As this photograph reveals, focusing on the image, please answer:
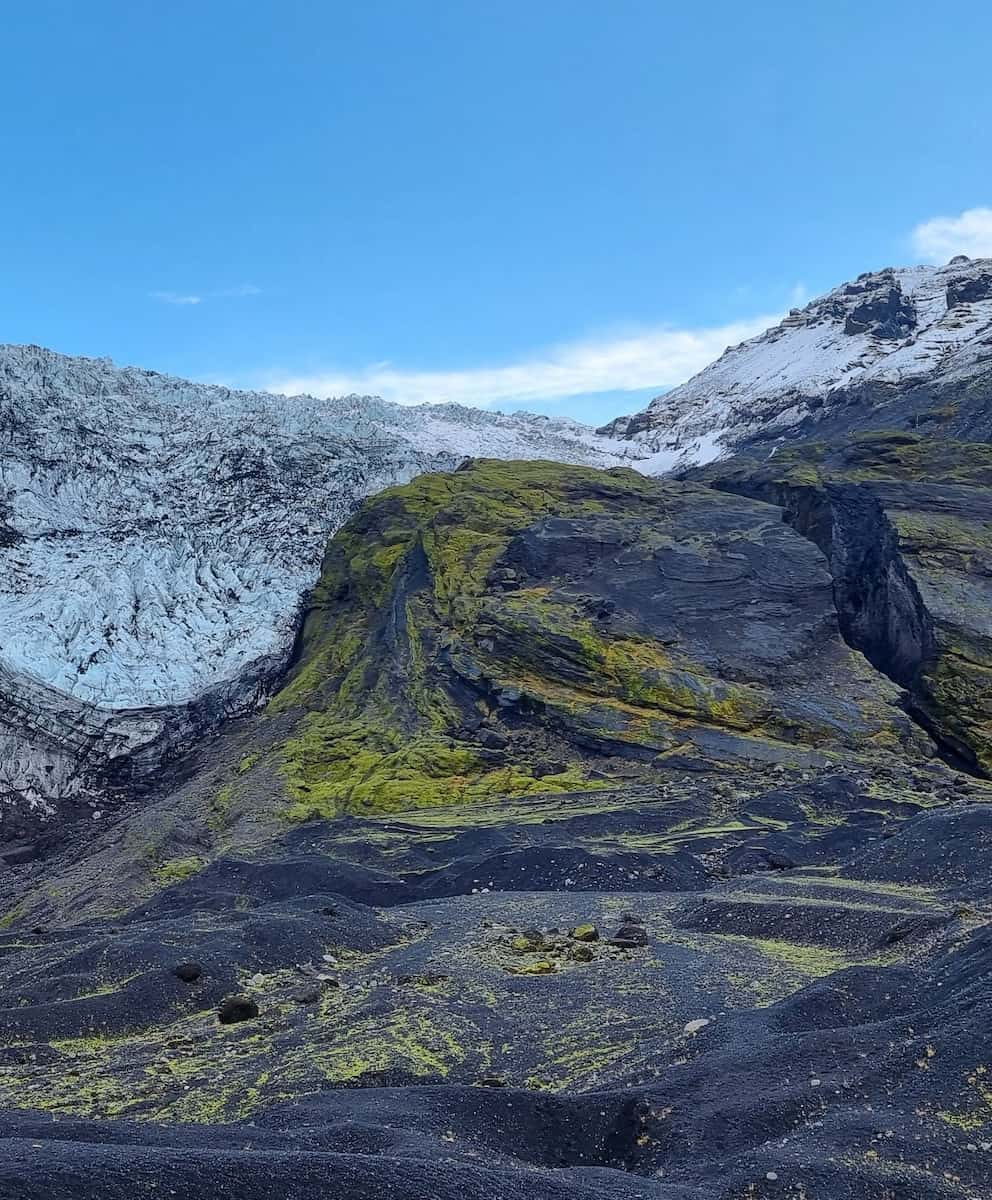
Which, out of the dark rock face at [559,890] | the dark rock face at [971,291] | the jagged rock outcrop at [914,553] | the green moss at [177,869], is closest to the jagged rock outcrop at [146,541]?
the dark rock face at [559,890]

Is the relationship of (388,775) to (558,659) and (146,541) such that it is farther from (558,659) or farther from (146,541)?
(146,541)

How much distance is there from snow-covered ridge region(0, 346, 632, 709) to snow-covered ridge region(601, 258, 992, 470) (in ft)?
94.0

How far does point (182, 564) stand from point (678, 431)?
52.3 meters

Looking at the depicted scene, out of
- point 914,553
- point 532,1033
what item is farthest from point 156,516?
point 532,1033

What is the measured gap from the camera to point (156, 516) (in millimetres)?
49875

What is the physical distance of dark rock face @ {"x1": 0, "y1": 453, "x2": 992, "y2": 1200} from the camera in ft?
23.5

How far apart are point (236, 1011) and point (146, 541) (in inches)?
1528

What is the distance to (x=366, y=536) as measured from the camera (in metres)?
46.6

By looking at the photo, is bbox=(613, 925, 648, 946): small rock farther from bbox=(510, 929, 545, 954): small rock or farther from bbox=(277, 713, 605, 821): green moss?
bbox=(277, 713, 605, 821): green moss

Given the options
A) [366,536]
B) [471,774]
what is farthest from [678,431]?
[471,774]

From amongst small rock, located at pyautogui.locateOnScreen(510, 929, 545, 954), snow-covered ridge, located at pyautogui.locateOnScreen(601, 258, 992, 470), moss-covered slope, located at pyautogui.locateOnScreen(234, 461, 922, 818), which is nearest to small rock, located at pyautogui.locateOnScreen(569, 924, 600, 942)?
small rock, located at pyautogui.locateOnScreen(510, 929, 545, 954)

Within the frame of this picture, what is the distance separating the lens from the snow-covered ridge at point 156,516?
135 feet

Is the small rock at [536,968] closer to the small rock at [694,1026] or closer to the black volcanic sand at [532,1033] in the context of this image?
the black volcanic sand at [532,1033]

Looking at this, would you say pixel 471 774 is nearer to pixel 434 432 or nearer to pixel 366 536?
pixel 366 536
